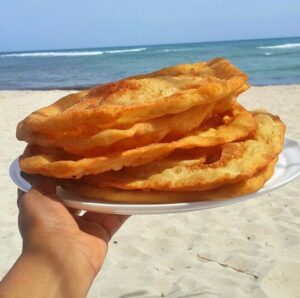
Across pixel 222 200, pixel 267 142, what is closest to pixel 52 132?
pixel 222 200

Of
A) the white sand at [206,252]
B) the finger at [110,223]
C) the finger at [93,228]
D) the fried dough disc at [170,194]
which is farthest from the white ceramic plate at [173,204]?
the white sand at [206,252]

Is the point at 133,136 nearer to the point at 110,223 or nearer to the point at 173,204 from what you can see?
the point at 173,204

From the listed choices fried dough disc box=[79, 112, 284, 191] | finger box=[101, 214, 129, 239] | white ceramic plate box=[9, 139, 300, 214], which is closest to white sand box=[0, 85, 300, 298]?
finger box=[101, 214, 129, 239]

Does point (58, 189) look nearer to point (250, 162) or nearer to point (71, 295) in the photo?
point (71, 295)

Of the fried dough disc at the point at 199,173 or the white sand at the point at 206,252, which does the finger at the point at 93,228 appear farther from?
the white sand at the point at 206,252

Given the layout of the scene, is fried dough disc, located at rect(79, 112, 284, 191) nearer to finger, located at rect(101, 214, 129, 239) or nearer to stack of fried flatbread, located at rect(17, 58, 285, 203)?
stack of fried flatbread, located at rect(17, 58, 285, 203)
